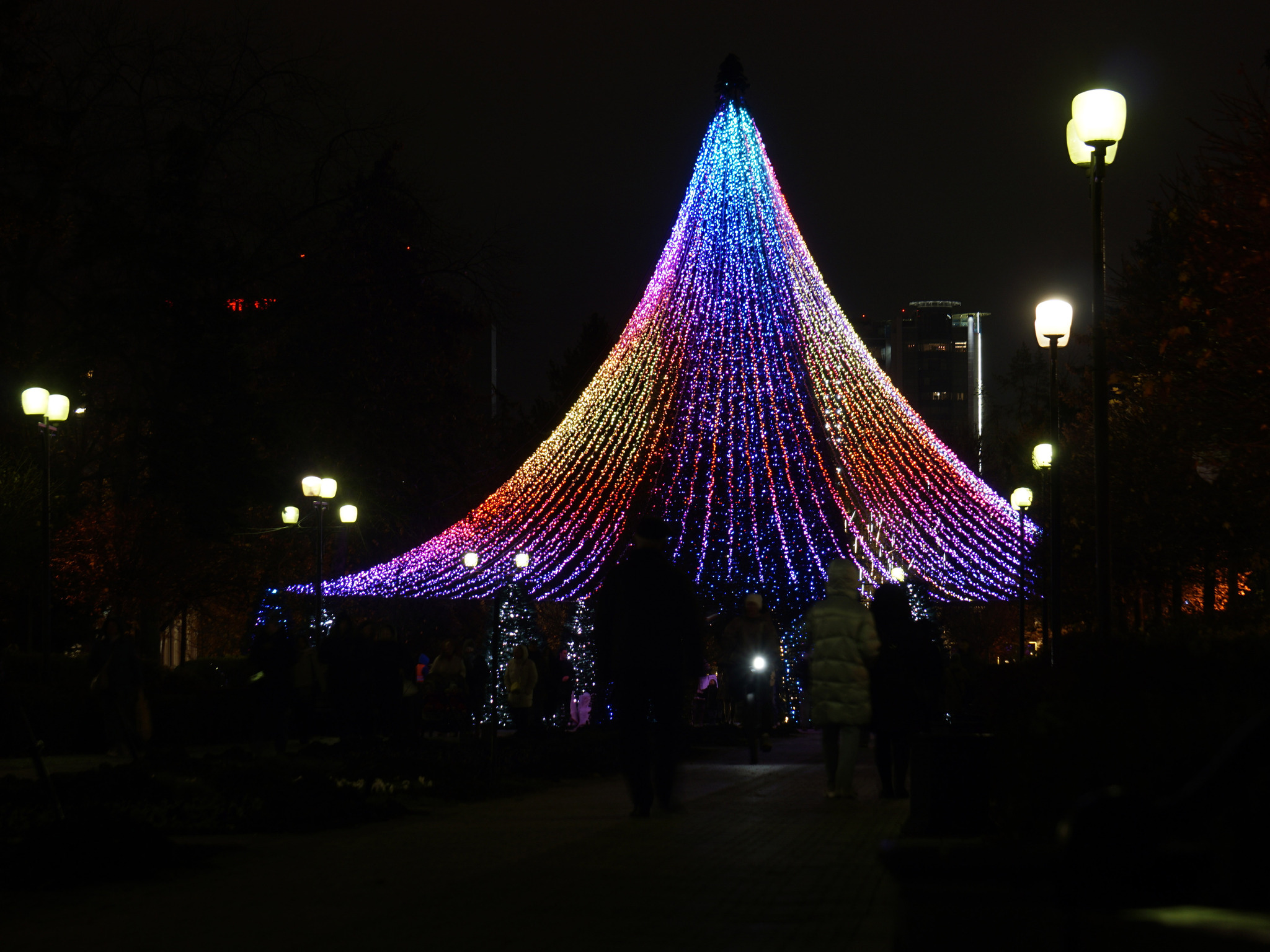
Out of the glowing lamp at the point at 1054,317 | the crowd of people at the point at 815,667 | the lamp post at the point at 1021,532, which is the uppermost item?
the glowing lamp at the point at 1054,317

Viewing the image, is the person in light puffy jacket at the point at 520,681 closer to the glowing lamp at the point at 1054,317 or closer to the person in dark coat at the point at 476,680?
the person in dark coat at the point at 476,680

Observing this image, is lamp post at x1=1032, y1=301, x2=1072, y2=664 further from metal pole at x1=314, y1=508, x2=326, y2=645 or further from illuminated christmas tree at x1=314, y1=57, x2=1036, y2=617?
metal pole at x1=314, y1=508, x2=326, y2=645

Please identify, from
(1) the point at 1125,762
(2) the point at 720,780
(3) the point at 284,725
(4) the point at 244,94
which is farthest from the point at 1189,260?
(4) the point at 244,94

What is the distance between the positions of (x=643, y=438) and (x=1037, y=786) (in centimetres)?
2247

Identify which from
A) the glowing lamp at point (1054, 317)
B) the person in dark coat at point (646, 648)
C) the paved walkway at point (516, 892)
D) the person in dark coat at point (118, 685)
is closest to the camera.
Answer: the paved walkway at point (516, 892)

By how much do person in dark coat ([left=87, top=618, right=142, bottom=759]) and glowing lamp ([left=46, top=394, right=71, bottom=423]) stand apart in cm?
504

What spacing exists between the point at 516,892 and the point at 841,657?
17.9ft

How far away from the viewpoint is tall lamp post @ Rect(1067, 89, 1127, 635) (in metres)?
14.5

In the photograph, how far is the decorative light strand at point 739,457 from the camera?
2520cm

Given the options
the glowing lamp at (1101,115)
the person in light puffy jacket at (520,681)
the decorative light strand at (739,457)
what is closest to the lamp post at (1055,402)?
the decorative light strand at (739,457)

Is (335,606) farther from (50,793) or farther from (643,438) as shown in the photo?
(50,793)

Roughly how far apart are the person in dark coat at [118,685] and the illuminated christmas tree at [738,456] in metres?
8.32

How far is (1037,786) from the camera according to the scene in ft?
15.7

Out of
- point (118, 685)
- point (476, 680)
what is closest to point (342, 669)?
point (118, 685)
